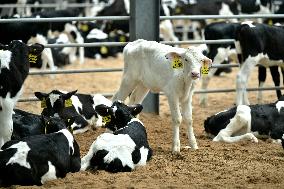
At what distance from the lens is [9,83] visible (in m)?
8.26

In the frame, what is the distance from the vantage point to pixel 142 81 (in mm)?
9922

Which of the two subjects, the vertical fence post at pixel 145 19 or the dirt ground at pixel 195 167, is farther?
the vertical fence post at pixel 145 19

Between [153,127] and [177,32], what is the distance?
13757 mm

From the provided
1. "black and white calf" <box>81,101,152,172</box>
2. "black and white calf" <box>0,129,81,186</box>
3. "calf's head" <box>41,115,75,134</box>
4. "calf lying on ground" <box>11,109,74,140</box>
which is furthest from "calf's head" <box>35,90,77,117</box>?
"black and white calf" <box>0,129,81,186</box>

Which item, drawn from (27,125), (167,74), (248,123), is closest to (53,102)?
(27,125)

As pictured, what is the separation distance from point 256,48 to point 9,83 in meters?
5.05

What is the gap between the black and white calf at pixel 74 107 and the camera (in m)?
9.33

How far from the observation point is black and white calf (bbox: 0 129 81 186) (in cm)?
732

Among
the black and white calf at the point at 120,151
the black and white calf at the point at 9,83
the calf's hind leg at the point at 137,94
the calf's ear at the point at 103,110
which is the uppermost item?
the black and white calf at the point at 9,83

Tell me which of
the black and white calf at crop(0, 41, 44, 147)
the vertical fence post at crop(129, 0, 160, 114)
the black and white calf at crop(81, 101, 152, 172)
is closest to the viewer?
the black and white calf at crop(81, 101, 152, 172)

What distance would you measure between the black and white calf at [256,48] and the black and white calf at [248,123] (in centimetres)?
191

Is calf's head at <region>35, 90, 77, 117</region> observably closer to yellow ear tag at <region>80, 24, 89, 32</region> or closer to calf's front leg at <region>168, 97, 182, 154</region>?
calf's front leg at <region>168, 97, 182, 154</region>

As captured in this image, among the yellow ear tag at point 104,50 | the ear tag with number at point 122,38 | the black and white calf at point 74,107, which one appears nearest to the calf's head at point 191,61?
the black and white calf at point 74,107

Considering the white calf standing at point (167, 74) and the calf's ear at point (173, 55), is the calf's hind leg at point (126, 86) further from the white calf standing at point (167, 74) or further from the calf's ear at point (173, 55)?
the calf's ear at point (173, 55)
